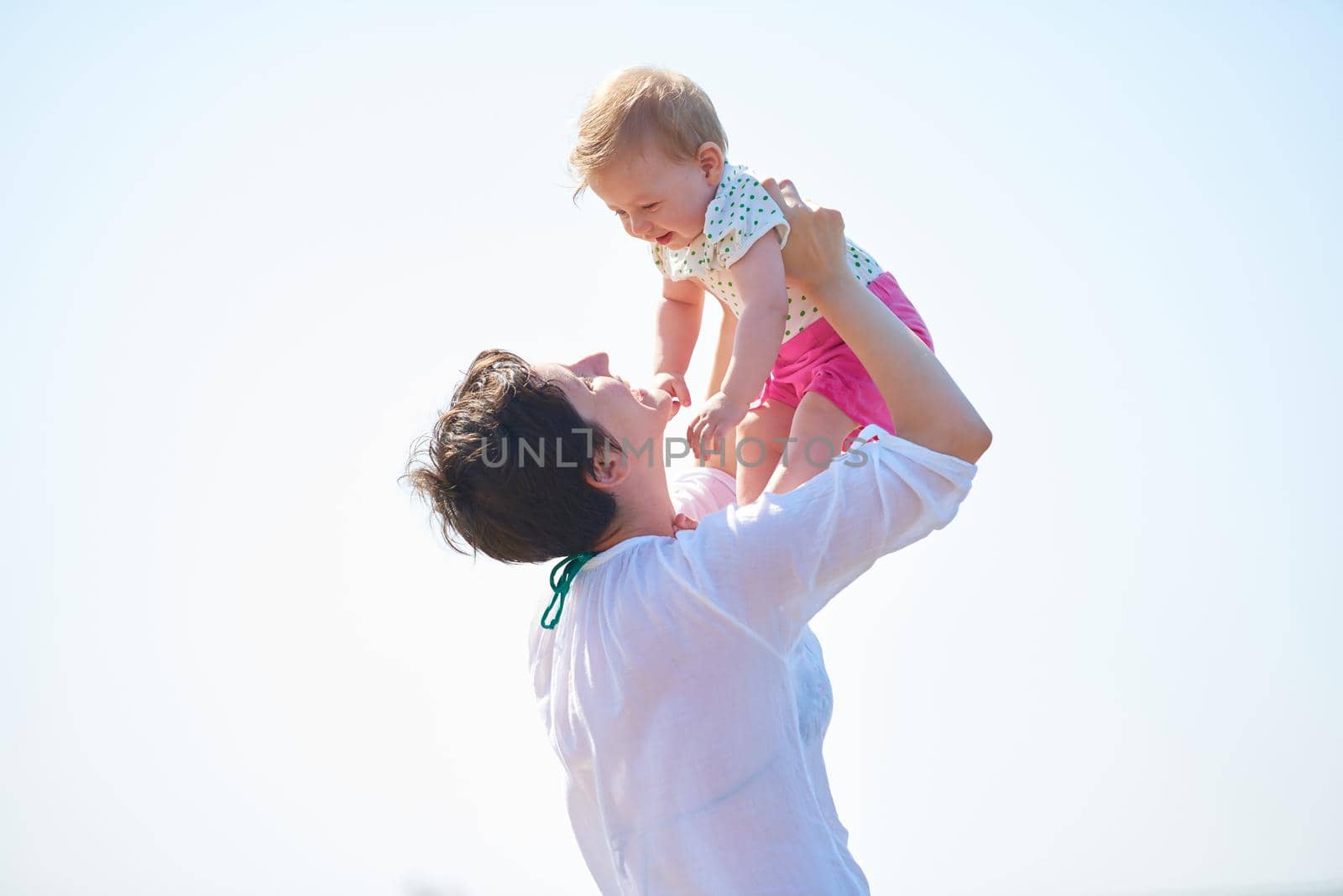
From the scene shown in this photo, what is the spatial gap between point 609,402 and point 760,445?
57 cm

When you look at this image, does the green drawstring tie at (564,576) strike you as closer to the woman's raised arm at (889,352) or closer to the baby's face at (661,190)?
the woman's raised arm at (889,352)

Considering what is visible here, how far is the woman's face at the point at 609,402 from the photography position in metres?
1.79

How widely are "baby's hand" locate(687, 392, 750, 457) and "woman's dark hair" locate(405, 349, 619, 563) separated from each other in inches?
8.2

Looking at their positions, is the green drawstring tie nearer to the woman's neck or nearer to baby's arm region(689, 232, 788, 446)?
the woman's neck

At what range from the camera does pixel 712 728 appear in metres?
1.59

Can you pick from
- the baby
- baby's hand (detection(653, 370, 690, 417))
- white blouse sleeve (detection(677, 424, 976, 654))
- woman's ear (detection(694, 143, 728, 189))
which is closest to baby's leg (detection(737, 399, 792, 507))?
the baby

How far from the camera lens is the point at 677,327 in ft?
7.96

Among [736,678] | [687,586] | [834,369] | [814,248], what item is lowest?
[736,678]

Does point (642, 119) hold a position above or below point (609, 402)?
above

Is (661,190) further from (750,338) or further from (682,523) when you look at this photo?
(682,523)

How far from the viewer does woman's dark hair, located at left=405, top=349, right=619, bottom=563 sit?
68.2 inches

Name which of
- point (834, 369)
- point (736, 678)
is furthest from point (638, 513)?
point (834, 369)

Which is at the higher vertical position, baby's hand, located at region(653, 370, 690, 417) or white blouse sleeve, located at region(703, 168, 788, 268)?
white blouse sleeve, located at region(703, 168, 788, 268)

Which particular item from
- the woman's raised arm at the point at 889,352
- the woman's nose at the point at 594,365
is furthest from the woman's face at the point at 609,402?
the woman's raised arm at the point at 889,352
